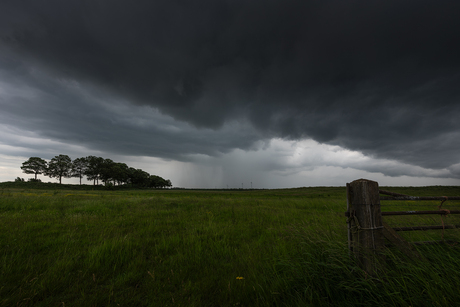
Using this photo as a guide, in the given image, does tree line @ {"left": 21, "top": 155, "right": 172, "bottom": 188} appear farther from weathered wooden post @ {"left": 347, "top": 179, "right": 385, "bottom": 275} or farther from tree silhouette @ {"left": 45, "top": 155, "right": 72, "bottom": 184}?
weathered wooden post @ {"left": 347, "top": 179, "right": 385, "bottom": 275}

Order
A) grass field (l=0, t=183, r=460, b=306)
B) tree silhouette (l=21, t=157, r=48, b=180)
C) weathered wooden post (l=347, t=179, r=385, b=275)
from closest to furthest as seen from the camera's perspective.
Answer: grass field (l=0, t=183, r=460, b=306) → weathered wooden post (l=347, t=179, r=385, b=275) → tree silhouette (l=21, t=157, r=48, b=180)

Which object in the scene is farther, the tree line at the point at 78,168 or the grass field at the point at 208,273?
the tree line at the point at 78,168

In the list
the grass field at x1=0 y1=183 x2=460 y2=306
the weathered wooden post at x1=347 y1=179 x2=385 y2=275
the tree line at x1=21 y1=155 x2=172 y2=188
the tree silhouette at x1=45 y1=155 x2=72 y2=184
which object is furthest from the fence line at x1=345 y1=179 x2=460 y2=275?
the tree silhouette at x1=45 y1=155 x2=72 y2=184

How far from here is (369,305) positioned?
246cm

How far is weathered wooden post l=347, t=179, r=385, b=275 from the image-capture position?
3027 millimetres

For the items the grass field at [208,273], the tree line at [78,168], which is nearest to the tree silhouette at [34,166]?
the tree line at [78,168]

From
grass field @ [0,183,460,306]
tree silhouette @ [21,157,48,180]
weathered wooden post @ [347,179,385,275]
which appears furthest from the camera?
tree silhouette @ [21,157,48,180]

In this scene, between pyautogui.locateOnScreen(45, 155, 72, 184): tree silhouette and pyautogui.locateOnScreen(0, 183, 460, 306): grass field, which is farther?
pyautogui.locateOnScreen(45, 155, 72, 184): tree silhouette

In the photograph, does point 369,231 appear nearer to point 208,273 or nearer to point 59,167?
point 208,273

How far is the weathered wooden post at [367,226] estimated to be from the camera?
3027 millimetres

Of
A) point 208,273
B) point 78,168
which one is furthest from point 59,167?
point 208,273

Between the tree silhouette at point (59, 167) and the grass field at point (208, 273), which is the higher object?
the tree silhouette at point (59, 167)

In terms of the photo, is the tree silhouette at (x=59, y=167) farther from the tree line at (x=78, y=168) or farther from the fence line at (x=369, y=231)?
the fence line at (x=369, y=231)

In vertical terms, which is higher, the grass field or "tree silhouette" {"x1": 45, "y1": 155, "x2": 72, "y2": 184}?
"tree silhouette" {"x1": 45, "y1": 155, "x2": 72, "y2": 184}
